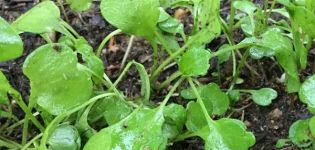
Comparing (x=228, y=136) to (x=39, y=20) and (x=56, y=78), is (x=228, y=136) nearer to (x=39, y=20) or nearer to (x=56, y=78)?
(x=56, y=78)

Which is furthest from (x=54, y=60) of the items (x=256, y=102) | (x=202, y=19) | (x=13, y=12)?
(x=13, y=12)

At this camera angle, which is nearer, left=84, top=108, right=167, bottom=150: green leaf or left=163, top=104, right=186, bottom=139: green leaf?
left=84, top=108, right=167, bottom=150: green leaf

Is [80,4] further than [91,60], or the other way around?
[80,4]

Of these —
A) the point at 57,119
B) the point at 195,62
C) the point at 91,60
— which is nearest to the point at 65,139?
the point at 57,119

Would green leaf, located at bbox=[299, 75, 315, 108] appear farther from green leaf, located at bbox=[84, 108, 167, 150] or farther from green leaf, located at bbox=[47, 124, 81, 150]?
green leaf, located at bbox=[47, 124, 81, 150]

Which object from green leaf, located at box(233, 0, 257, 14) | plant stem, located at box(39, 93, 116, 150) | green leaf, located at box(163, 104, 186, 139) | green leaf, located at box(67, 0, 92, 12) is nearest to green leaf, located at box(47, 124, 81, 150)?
plant stem, located at box(39, 93, 116, 150)

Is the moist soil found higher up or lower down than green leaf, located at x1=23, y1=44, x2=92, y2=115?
lower down
